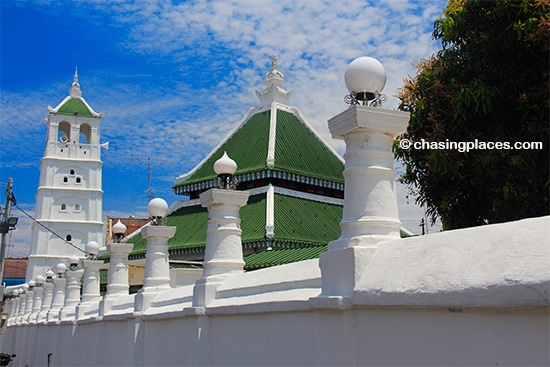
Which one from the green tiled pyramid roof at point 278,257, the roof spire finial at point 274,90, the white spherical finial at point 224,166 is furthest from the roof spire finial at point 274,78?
the white spherical finial at point 224,166

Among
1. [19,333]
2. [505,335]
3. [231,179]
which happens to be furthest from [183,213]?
[505,335]

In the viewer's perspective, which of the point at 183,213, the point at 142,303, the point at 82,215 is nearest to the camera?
the point at 142,303

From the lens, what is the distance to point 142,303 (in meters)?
10.7

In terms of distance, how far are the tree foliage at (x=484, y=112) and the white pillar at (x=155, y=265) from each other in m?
4.23

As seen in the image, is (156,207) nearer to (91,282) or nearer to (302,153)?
(91,282)

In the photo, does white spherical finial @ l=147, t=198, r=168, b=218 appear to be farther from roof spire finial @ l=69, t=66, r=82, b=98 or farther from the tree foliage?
roof spire finial @ l=69, t=66, r=82, b=98

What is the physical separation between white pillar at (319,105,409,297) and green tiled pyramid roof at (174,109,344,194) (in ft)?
48.5

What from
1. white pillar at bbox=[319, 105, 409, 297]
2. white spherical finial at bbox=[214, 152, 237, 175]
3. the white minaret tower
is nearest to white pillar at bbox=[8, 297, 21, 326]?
the white minaret tower

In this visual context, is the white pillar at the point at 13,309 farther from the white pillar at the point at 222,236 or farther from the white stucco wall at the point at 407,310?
the white stucco wall at the point at 407,310

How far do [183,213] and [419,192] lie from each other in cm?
1409

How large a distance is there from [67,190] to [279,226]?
38.2 m

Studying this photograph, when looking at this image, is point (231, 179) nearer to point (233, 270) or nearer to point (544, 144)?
point (233, 270)

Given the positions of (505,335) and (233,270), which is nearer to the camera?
(505,335)

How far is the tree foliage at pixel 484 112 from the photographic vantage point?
946 centimetres
